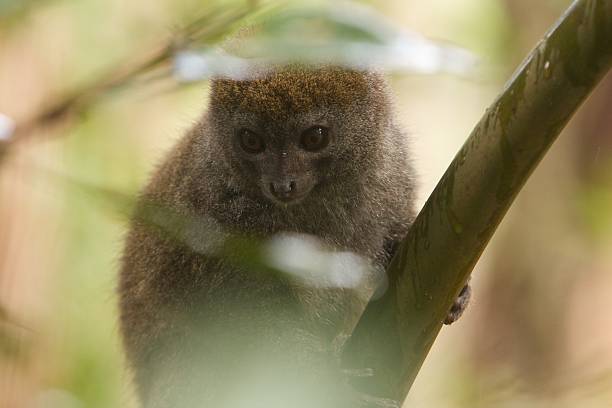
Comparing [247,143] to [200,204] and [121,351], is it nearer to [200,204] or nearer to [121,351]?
[200,204]

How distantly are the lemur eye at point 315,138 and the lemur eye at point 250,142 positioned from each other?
20cm

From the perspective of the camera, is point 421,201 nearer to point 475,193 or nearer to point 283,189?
point 283,189

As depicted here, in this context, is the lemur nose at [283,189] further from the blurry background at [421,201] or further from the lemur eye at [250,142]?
the blurry background at [421,201]

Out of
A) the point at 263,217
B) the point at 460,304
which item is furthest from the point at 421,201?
the point at 263,217

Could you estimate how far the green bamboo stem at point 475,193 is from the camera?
204 centimetres

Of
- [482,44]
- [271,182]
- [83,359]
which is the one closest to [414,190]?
[271,182]

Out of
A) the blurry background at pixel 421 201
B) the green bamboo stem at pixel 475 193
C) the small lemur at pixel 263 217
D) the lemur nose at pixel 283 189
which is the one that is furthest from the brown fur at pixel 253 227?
the green bamboo stem at pixel 475 193

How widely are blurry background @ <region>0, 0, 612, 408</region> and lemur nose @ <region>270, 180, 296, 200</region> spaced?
0.64 m

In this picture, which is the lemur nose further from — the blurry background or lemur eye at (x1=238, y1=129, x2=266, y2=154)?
the blurry background

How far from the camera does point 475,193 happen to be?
2.40 metres

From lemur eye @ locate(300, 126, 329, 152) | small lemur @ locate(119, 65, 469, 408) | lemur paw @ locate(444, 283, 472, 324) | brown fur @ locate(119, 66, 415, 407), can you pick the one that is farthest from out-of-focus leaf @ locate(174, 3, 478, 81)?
lemur paw @ locate(444, 283, 472, 324)

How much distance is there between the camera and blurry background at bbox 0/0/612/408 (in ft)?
12.6

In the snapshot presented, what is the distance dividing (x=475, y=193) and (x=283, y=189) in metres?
1.92

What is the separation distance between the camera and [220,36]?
Result: 1625 mm
